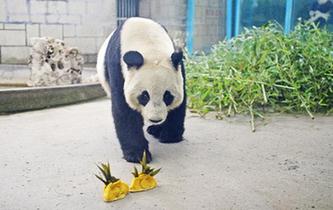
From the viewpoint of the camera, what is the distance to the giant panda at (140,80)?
1.81 metres

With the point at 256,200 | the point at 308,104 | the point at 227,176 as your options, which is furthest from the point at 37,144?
the point at 308,104

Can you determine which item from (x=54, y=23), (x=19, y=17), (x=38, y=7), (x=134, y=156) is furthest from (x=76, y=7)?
(x=134, y=156)

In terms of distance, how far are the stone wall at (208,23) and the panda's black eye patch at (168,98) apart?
356 cm

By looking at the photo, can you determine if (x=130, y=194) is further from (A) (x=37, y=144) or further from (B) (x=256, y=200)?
(A) (x=37, y=144)

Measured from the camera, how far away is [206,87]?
3.20 meters

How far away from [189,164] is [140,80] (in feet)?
1.64

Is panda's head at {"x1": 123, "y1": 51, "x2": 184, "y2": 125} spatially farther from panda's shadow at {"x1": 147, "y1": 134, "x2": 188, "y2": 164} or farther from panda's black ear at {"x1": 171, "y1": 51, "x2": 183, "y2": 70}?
panda's shadow at {"x1": 147, "y1": 134, "x2": 188, "y2": 164}

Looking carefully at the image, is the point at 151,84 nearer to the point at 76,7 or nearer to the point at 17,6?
the point at 17,6

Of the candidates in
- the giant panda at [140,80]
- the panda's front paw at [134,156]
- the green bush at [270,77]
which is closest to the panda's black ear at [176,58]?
the giant panda at [140,80]

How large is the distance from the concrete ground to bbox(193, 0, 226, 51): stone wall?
104 inches

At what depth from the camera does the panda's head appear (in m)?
1.80

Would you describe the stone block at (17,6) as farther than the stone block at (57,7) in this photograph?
No

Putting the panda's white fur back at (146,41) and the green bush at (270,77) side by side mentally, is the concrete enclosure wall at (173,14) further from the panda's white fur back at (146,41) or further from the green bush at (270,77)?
the panda's white fur back at (146,41)

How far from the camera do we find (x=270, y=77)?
3146mm
